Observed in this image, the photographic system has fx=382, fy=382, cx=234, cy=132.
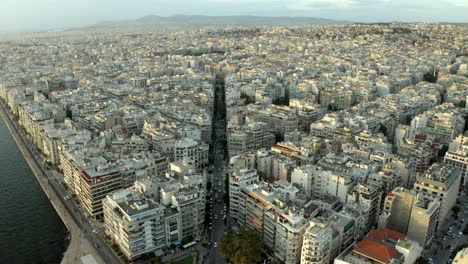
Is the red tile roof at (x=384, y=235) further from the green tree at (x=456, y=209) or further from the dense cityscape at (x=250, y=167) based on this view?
the green tree at (x=456, y=209)

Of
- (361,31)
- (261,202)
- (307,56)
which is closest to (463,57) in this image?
(307,56)

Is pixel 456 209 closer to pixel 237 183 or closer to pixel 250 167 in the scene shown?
pixel 250 167

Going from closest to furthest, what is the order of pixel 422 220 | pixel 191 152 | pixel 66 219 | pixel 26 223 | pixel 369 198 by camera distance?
1. pixel 422 220
2. pixel 369 198
3. pixel 66 219
4. pixel 26 223
5. pixel 191 152

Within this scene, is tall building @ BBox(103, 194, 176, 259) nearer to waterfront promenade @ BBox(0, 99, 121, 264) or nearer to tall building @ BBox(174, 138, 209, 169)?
waterfront promenade @ BBox(0, 99, 121, 264)

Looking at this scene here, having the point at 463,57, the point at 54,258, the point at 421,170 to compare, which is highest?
the point at 463,57

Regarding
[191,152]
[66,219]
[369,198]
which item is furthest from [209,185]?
[369,198]

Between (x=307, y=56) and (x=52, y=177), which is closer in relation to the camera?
(x=52, y=177)

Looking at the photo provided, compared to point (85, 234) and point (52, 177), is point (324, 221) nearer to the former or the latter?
point (85, 234)

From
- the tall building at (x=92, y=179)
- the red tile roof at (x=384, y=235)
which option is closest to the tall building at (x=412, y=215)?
the red tile roof at (x=384, y=235)
